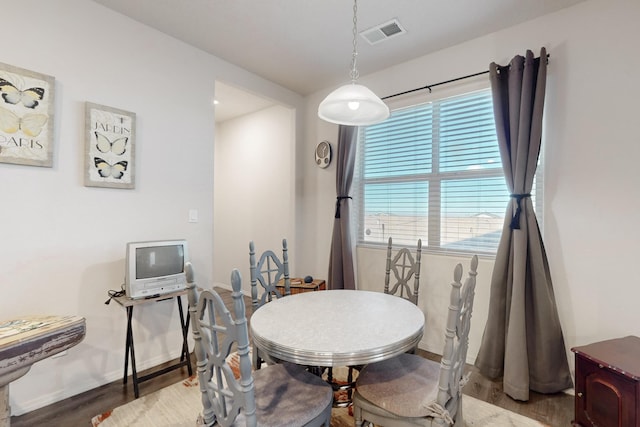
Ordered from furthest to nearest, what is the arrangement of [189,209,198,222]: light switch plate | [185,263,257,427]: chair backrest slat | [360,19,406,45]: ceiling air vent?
1. [189,209,198,222]: light switch plate
2. [360,19,406,45]: ceiling air vent
3. [185,263,257,427]: chair backrest slat

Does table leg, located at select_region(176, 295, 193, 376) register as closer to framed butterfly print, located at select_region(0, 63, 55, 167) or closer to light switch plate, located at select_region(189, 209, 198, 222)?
light switch plate, located at select_region(189, 209, 198, 222)

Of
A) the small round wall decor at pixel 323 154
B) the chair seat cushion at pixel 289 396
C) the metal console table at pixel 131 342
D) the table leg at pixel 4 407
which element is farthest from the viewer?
the small round wall decor at pixel 323 154

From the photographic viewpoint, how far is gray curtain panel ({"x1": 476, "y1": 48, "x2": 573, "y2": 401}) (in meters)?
2.15

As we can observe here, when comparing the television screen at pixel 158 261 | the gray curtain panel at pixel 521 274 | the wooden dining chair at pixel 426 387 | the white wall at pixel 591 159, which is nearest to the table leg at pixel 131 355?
the television screen at pixel 158 261

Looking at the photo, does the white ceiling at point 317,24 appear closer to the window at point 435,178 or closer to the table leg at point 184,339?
the window at point 435,178

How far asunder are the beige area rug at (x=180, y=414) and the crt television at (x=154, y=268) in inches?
27.7

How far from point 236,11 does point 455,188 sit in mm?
2326

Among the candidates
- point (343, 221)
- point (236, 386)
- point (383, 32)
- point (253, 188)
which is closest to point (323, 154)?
point (343, 221)

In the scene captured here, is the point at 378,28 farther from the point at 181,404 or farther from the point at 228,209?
the point at 228,209

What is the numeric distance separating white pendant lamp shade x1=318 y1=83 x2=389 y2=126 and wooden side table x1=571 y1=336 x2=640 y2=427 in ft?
5.95

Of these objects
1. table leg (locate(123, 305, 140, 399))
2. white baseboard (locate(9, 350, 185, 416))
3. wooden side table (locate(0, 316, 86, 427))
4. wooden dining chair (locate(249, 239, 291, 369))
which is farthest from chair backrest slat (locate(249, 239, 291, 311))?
white baseboard (locate(9, 350, 185, 416))

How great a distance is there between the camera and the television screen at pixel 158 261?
7.26 ft

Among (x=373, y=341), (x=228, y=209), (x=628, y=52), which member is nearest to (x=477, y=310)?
(x=373, y=341)

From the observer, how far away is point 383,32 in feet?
8.33
